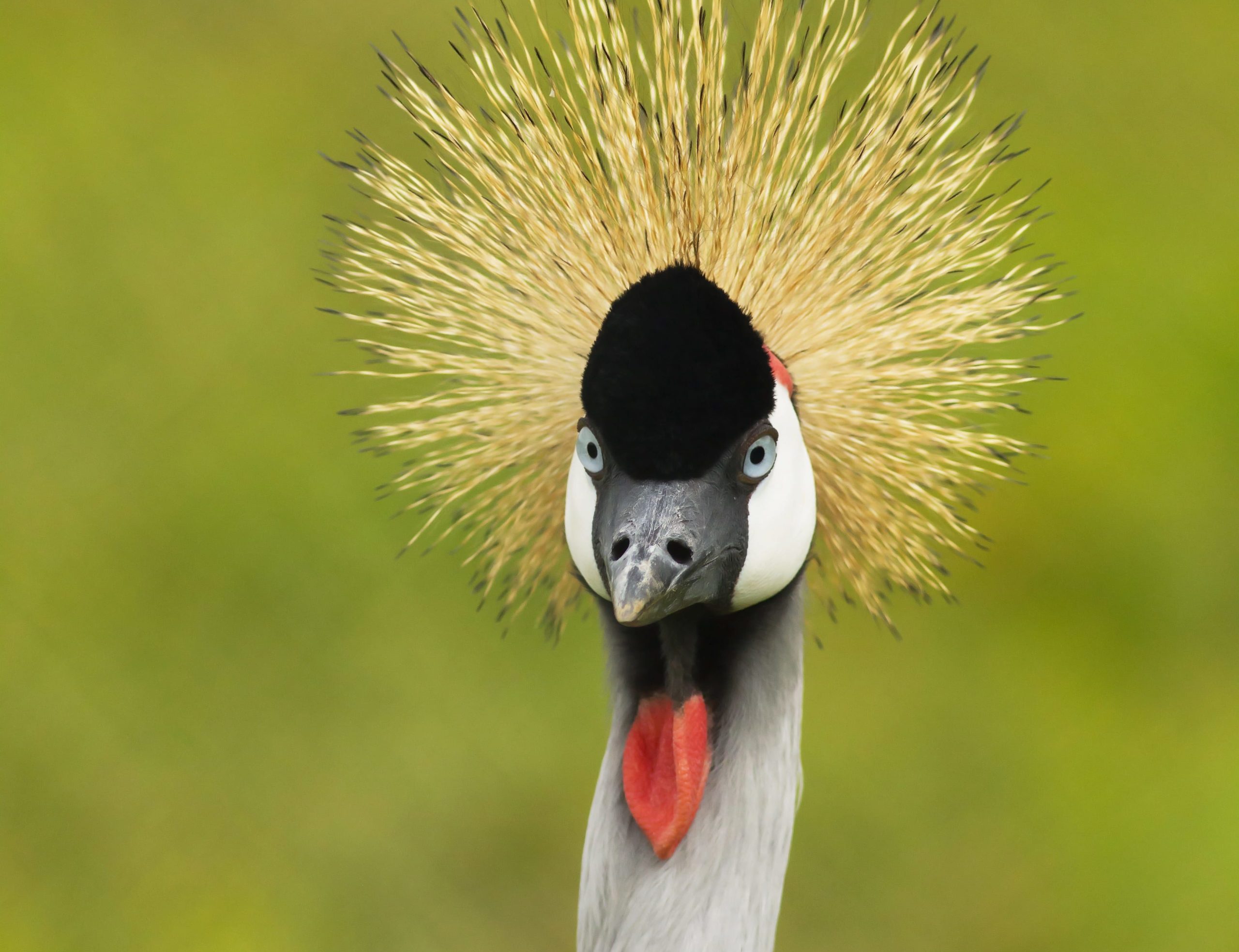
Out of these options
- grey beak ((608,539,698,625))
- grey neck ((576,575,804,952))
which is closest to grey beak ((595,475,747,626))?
grey beak ((608,539,698,625))

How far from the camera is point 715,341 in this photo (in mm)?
813

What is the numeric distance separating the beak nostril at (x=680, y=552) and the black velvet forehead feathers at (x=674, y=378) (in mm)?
47

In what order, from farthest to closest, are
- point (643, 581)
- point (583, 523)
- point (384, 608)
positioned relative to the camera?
1. point (384, 608)
2. point (583, 523)
3. point (643, 581)

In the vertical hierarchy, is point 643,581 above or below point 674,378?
below

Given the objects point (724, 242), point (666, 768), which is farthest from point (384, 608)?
point (724, 242)

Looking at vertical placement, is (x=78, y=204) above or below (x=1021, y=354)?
above

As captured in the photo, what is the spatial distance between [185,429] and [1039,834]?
1.63 metres

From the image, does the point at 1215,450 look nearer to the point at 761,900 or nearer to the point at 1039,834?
the point at 1039,834

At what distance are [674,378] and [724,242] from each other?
0.14 m

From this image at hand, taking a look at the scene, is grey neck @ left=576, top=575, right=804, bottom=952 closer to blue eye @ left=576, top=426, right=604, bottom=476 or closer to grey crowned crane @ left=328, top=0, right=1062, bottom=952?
grey crowned crane @ left=328, top=0, right=1062, bottom=952

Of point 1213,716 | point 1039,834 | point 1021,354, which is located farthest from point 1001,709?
point 1021,354

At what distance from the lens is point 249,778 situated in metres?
1.99

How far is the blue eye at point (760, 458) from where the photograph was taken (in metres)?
0.84

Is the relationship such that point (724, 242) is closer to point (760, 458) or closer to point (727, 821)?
point (760, 458)
